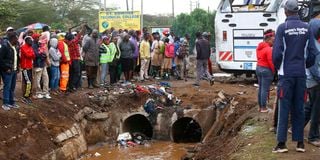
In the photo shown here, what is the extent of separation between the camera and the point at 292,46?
7375mm

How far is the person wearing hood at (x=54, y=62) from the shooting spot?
1412cm

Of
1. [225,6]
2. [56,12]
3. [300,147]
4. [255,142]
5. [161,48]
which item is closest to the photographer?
[300,147]

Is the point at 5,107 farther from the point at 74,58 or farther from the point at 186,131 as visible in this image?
the point at 186,131

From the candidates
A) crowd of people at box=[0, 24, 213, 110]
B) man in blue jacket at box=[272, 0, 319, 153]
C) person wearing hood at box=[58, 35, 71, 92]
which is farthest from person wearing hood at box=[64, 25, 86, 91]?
man in blue jacket at box=[272, 0, 319, 153]

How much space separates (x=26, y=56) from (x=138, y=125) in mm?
5889

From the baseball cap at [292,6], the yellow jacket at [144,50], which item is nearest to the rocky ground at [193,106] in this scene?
the yellow jacket at [144,50]

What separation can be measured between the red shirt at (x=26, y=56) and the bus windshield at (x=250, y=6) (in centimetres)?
715

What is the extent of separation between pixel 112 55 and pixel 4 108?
572 cm

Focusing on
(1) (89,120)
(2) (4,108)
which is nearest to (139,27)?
(1) (89,120)

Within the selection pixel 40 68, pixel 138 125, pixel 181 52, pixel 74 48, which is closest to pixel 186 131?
pixel 138 125

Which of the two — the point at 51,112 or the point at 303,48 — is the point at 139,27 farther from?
the point at 303,48

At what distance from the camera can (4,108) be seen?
39.4 ft

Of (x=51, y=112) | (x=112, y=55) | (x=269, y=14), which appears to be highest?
(x=269, y=14)

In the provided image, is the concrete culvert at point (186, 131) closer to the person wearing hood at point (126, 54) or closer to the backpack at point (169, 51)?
the person wearing hood at point (126, 54)
